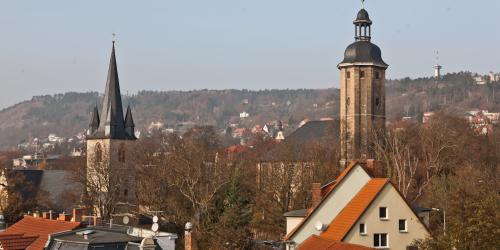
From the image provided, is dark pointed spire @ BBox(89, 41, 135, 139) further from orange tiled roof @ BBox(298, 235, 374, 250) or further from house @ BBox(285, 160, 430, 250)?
orange tiled roof @ BBox(298, 235, 374, 250)

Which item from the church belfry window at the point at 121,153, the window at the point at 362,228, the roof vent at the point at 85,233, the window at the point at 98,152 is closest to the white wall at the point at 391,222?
the window at the point at 362,228

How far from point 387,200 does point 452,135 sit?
Answer: 43.3 m

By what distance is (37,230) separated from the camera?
1560 inches

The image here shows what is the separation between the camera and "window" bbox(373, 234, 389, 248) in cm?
3860

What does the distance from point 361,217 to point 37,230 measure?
45.0ft

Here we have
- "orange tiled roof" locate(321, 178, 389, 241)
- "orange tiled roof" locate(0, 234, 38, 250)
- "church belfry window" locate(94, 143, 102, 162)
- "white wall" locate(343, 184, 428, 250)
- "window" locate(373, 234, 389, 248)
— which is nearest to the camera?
"orange tiled roof" locate(0, 234, 38, 250)

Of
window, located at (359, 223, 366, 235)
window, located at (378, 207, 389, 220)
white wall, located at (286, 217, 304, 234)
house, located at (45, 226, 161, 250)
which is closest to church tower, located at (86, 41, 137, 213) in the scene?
white wall, located at (286, 217, 304, 234)

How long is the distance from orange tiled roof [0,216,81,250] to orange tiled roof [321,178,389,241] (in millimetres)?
10840

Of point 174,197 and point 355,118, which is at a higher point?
point 355,118

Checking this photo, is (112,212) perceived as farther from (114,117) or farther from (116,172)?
(114,117)

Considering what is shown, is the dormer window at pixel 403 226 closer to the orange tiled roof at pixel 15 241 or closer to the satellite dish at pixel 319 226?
the satellite dish at pixel 319 226

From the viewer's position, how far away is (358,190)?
40750mm

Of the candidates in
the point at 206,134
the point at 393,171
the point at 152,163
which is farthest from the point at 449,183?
the point at 206,134

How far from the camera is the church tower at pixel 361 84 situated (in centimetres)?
8919
